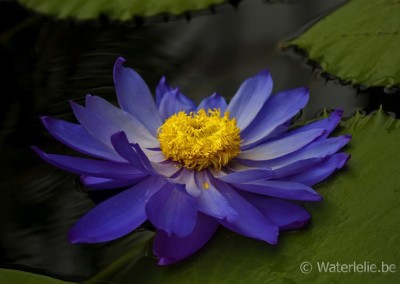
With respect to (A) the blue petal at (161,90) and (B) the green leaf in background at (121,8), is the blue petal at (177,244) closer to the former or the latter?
(A) the blue petal at (161,90)

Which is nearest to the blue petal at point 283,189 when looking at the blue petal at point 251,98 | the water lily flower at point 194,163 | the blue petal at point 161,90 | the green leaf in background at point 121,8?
the water lily flower at point 194,163

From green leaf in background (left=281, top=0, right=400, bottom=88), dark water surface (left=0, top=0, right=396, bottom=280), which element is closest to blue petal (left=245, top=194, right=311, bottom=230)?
dark water surface (left=0, top=0, right=396, bottom=280)

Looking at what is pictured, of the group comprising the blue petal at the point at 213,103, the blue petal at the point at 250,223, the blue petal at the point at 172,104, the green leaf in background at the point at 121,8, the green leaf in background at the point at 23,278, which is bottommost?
the green leaf in background at the point at 23,278

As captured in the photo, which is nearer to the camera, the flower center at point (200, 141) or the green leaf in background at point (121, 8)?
the flower center at point (200, 141)

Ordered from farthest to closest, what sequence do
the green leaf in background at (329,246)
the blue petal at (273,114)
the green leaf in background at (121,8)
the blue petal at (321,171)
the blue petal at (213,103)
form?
the green leaf in background at (121,8), the blue petal at (213,103), the blue petal at (273,114), the blue petal at (321,171), the green leaf in background at (329,246)

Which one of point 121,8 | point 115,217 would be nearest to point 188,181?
point 115,217

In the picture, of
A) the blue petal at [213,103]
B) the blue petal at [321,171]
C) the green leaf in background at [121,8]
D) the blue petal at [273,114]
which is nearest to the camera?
the blue petal at [321,171]

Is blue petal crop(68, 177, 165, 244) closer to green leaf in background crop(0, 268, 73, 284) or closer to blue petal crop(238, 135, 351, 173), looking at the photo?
green leaf in background crop(0, 268, 73, 284)
